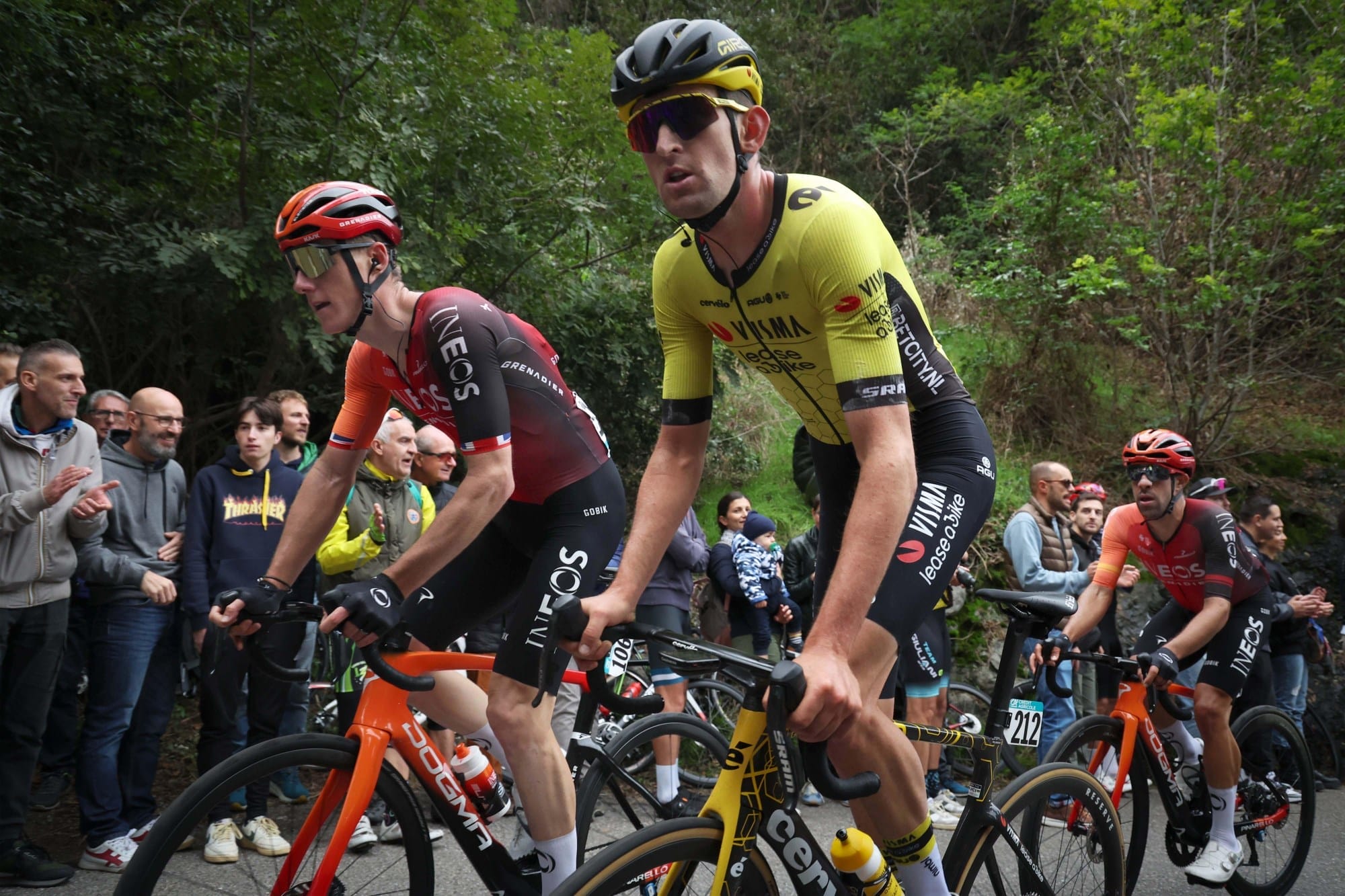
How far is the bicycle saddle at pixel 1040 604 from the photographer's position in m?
3.33

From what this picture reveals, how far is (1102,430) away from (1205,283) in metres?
2.29

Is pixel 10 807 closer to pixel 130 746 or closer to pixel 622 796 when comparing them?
pixel 130 746

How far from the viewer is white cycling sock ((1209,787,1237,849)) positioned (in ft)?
16.2

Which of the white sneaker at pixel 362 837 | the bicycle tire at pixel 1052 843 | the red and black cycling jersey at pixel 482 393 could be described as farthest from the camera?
the bicycle tire at pixel 1052 843

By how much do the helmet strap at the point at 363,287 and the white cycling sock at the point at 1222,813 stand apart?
173 inches

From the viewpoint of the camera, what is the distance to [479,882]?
15.6ft

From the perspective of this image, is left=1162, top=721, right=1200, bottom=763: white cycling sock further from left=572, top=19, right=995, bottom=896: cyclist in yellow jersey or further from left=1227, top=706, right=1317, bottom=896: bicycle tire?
left=572, top=19, right=995, bottom=896: cyclist in yellow jersey

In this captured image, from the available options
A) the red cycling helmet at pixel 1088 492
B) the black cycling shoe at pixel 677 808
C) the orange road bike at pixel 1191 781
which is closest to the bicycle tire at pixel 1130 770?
the orange road bike at pixel 1191 781

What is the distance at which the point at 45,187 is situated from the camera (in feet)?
22.0

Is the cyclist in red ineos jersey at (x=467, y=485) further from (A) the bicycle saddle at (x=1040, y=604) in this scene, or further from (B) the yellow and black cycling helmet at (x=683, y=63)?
(A) the bicycle saddle at (x=1040, y=604)

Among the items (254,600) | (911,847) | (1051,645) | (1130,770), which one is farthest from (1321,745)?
(254,600)

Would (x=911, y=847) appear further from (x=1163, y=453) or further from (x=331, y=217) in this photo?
(x=1163, y=453)

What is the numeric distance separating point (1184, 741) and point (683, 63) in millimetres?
4113

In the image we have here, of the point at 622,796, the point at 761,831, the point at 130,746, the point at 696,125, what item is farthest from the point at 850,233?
the point at 130,746
